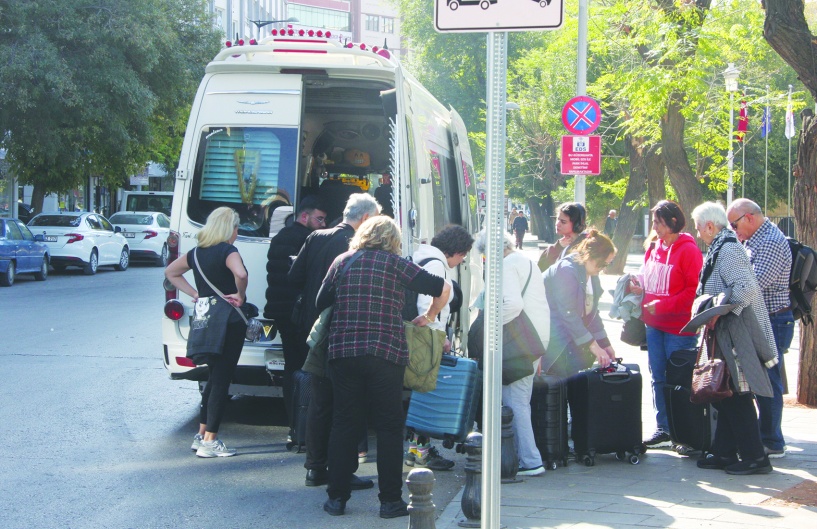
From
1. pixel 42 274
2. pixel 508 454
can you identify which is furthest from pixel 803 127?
pixel 42 274

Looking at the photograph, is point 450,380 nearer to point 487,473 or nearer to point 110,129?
point 487,473

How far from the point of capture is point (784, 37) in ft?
28.4

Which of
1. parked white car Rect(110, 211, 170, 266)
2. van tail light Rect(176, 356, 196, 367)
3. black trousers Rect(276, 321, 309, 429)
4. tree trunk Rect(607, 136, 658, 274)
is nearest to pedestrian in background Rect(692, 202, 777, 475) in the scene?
black trousers Rect(276, 321, 309, 429)

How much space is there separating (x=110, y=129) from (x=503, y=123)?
23.7m

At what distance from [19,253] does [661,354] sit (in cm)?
1844

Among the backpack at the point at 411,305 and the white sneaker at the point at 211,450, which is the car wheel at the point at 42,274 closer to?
the white sneaker at the point at 211,450

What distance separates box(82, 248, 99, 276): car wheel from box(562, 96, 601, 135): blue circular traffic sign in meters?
15.4

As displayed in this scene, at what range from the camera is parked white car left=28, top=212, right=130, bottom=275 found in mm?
25641

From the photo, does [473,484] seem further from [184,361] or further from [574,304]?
[184,361]

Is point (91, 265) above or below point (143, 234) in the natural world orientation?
below

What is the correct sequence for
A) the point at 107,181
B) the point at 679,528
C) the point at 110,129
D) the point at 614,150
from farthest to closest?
the point at 614,150, the point at 107,181, the point at 110,129, the point at 679,528

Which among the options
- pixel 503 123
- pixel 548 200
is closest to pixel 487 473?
pixel 503 123

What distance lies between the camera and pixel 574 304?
23.1 ft

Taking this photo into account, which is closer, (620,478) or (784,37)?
(620,478)
